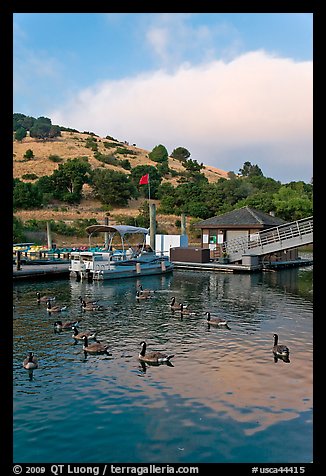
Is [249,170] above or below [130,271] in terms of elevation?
above

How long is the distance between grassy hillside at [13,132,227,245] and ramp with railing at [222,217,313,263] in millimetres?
26732

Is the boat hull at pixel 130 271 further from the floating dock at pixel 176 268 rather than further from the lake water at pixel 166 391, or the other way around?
the lake water at pixel 166 391

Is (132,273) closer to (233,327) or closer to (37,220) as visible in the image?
(233,327)

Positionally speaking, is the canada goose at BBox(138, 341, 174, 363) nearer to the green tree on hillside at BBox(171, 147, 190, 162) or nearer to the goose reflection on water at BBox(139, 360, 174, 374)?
the goose reflection on water at BBox(139, 360, 174, 374)

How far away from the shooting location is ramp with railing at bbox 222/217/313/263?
40.7 metres

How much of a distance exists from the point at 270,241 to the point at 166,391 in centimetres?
3409

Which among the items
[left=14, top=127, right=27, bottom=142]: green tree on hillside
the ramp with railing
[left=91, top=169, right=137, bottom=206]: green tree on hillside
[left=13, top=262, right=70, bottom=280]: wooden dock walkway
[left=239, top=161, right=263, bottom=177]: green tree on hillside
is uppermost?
[left=14, top=127, right=27, bottom=142]: green tree on hillside

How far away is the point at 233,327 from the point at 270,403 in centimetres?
830

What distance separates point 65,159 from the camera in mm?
109000

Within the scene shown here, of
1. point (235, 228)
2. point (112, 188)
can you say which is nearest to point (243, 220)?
point (235, 228)

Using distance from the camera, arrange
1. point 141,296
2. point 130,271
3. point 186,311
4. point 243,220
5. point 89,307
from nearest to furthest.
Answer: point 186,311
point 89,307
point 141,296
point 130,271
point 243,220

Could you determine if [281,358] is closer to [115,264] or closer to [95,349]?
[95,349]

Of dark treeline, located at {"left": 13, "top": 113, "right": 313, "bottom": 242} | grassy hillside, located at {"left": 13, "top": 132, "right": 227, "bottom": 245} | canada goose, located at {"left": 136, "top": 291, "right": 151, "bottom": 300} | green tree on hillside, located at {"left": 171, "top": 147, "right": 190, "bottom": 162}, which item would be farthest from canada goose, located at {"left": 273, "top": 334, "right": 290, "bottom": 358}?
green tree on hillside, located at {"left": 171, "top": 147, "right": 190, "bottom": 162}
